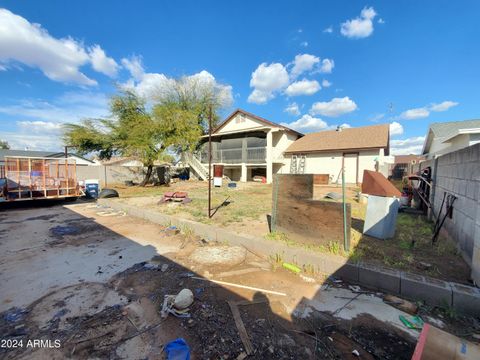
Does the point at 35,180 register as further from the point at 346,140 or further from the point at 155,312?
the point at 346,140

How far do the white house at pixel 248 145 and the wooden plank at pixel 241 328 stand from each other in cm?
1609

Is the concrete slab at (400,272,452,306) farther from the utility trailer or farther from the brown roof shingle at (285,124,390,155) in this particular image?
the brown roof shingle at (285,124,390,155)

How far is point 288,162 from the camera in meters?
20.1

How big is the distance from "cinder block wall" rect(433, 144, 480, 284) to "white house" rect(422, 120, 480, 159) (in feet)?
27.8

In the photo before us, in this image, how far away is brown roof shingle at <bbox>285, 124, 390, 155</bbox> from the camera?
16.0 metres

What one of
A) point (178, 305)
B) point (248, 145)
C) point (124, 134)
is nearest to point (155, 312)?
point (178, 305)

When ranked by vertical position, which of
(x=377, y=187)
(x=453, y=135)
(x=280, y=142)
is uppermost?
(x=280, y=142)

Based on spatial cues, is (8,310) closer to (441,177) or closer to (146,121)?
(441,177)

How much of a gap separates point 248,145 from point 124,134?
396 inches

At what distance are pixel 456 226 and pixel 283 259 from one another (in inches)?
119

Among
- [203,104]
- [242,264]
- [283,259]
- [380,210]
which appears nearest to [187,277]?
[242,264]

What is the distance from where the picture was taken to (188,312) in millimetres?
2428

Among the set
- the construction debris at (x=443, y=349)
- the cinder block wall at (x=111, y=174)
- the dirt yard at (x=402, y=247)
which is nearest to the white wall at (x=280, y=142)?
the cinder block wall at (x=111, y=174)

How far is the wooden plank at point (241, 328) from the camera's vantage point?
1.96m
